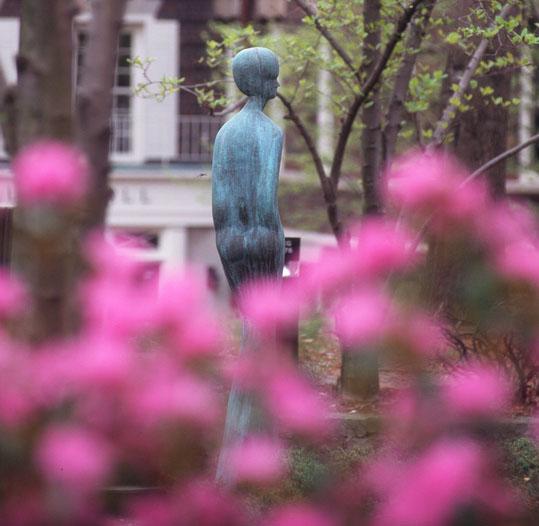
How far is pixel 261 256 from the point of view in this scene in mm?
6164

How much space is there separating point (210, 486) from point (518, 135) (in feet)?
70.8

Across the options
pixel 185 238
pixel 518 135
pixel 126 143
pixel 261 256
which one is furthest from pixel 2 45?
pixel 261 256

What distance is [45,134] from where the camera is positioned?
9.82 ft

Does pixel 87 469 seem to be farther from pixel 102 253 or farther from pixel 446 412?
pixel 446 412

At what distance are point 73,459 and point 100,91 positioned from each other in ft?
2.98

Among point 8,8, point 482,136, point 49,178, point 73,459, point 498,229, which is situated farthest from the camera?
point 8,8

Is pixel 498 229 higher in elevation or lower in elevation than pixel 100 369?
higher

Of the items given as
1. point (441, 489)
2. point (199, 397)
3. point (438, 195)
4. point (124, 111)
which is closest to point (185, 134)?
point (124, 111)

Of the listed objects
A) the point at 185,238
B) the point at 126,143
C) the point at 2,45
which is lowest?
the point at 185,238

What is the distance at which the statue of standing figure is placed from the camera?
6109mm

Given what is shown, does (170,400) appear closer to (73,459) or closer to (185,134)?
(73,459)

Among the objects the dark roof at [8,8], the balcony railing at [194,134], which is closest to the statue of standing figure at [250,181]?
the balcony railing at [194,134]

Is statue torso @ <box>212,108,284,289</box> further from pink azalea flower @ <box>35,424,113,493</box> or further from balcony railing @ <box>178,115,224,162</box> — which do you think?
balcony railing @ <box>178,115,224,162</box>

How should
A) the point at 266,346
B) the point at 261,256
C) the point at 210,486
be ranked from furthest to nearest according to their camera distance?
the point at 261,256
the point at 266,346
the point at 210,486
